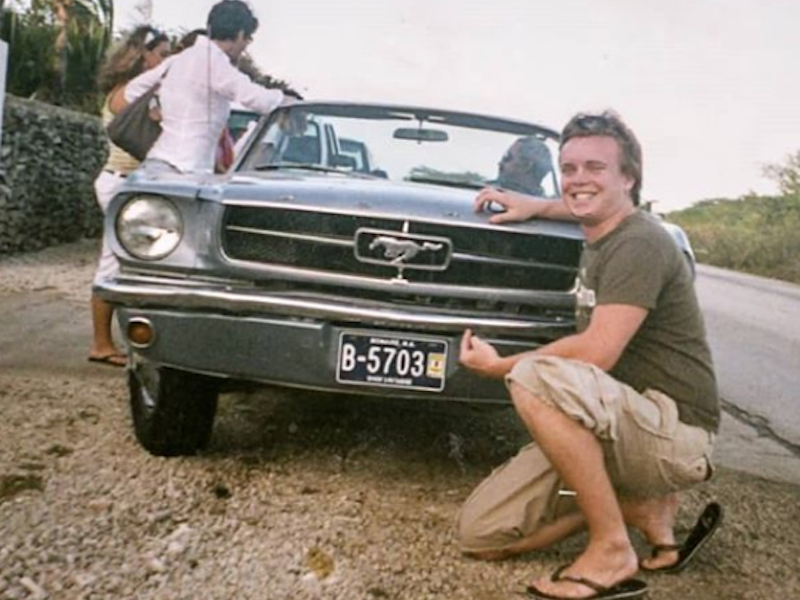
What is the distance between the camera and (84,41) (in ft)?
53.4

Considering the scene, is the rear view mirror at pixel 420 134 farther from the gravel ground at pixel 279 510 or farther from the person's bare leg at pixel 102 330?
the person's bare leg at pixel 102 330

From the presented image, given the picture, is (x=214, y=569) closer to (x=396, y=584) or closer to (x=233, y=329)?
(x=396, y=584)

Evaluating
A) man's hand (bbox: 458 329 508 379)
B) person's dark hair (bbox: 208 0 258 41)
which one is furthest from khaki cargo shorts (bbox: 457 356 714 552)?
person's dark hair (bbox: 208 0 258 41)

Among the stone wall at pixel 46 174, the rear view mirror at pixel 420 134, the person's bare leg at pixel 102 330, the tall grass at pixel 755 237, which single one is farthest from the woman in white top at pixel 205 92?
the tall grass at pixel 755 237

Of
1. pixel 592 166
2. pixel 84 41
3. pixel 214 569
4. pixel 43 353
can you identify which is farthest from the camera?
pixel 84 41

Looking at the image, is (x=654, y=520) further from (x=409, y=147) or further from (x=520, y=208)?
(x=409, y=147)

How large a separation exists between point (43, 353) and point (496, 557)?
362 centimetres

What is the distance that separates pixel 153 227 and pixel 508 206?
4.01ft

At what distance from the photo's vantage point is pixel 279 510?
3.64 metres

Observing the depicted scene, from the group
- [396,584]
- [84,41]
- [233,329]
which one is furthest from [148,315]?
[84,41]

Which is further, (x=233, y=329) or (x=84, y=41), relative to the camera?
(x=84, y=41)

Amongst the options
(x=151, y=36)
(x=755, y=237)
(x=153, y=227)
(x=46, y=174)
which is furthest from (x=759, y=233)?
(x=153, y=227)

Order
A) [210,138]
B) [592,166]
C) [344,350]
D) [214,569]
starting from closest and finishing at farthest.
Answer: [214,569] < [592,166] < [344,350] < [210,138]

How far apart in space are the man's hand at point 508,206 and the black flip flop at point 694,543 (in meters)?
1.14
